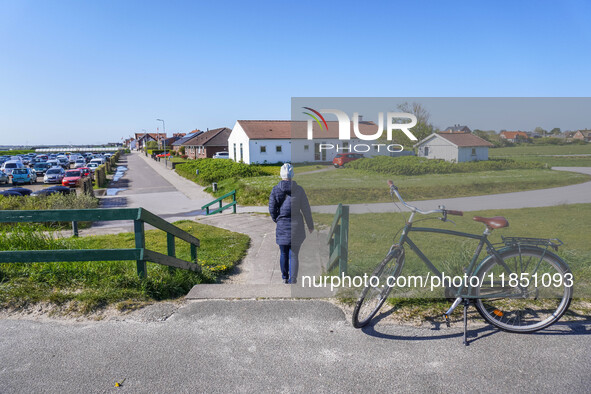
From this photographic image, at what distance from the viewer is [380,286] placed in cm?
399

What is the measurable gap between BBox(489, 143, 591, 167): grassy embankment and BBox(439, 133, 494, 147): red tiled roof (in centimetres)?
17

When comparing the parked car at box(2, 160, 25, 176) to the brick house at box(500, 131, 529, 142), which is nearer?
the brick house at box(500, 131, 529, 142)

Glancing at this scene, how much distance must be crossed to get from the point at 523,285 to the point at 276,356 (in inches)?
90.9

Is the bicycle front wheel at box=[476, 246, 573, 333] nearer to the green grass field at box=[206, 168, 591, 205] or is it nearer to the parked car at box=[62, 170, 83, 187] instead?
the green grass field at box=[206, 168, 591, 205]

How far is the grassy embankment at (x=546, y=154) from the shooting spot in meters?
5.56

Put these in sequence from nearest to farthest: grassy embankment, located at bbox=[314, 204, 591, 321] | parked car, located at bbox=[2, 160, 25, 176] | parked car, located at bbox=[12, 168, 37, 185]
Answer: grassy embankment, located at bbox=[314, 204, 591, 321]
parked car, located at bbox=[12, 168, 37, 185]
parked car, located at bbox=[2, 160, 25, 176]

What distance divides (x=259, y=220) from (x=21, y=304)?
10914mm

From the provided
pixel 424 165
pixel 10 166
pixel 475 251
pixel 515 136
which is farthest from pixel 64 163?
pixel 475 251

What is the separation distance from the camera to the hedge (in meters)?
5.50

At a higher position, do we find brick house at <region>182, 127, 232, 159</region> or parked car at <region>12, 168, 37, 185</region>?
brick house at <region>182, 127, 232, 159</region>

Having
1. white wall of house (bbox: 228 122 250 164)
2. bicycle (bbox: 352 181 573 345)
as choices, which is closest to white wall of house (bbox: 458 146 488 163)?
bicycle (bbox: 352 181 573 345)

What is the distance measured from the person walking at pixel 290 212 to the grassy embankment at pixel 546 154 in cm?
256

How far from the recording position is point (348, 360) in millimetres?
3326

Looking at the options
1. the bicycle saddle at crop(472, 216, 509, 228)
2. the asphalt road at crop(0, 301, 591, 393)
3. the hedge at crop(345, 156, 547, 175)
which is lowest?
the asphalt road at crop(0, 301, 591, 393)
